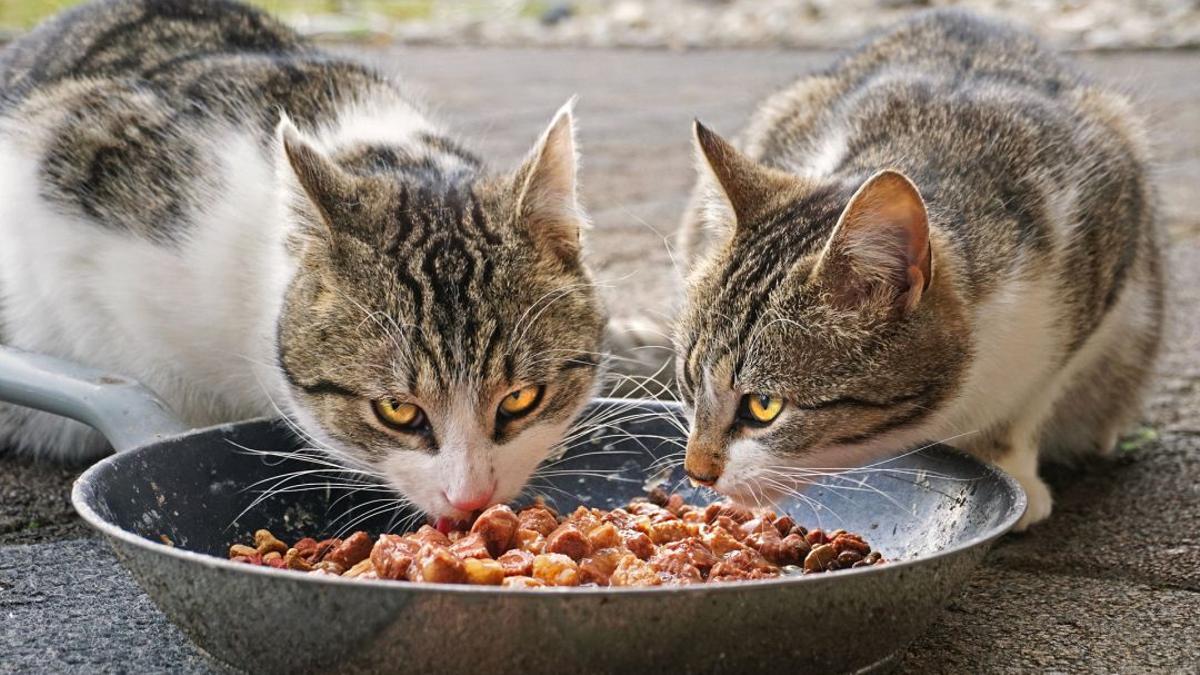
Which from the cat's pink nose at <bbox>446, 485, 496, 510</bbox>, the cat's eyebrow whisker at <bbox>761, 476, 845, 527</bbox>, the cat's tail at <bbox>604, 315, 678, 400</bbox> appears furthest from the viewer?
the cat's tail at <bbox>604, 315, 678, 400</bbox>

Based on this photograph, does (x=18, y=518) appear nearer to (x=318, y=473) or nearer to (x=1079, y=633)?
(x=318, y=473)

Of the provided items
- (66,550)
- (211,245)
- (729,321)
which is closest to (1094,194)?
(729,321)

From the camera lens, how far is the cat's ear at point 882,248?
6.41 feet

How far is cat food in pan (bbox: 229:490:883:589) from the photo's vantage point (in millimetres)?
1739

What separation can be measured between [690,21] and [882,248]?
10.7 m

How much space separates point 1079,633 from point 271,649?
4.01 feet

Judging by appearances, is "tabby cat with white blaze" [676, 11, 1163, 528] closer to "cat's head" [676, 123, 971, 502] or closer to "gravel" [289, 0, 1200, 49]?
"cat's head" [676, 123, 971, 502]

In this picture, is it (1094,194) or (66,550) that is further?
(1094,194)

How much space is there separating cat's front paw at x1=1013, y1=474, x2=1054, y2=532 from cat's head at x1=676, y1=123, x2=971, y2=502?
461 mm

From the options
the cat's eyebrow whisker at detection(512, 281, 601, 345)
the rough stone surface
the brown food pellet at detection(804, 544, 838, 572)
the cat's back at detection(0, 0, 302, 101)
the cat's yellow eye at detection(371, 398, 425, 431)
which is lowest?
the rough stone surface

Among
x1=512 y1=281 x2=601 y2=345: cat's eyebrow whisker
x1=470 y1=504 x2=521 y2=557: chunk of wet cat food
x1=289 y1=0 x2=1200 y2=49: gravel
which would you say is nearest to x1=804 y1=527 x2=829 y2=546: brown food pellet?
x1=470 y1=504 x2=521 y2=557: chunk of wet cat food

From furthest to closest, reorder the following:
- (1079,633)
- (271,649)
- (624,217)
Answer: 1. (624,217)
2. (1079,633)
3. (271,649)

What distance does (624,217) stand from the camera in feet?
16.2

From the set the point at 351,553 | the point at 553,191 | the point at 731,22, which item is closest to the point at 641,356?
the point at 553,191
